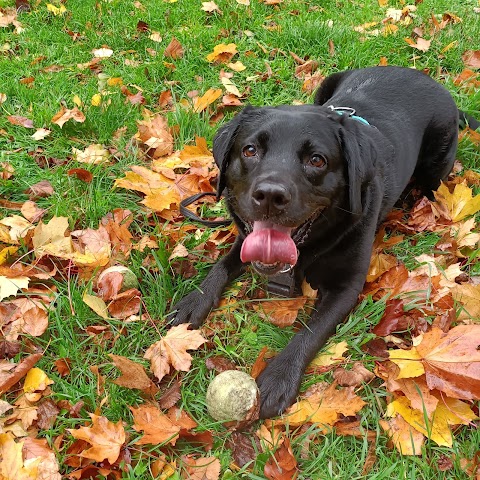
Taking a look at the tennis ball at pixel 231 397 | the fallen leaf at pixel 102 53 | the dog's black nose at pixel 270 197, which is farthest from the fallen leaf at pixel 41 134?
the tennis ball at pixel 231 397

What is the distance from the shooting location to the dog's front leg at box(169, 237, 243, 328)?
2461 millimetres

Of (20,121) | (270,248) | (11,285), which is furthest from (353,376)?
(20,121)

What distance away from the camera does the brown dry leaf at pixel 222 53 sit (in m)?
4.31

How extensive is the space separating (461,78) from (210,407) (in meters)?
3.35

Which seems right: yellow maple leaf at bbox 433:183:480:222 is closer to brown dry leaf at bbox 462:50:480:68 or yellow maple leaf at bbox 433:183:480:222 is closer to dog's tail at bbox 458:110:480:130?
dog's tail at bbox 458:110:480:130

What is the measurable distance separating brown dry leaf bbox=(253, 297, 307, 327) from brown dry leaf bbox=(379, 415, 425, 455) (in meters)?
0.65

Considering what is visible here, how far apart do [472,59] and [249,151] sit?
114 inches

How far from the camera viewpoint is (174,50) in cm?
438

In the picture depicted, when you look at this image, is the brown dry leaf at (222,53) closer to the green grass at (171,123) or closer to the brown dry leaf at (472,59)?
the green grass at (171,123)

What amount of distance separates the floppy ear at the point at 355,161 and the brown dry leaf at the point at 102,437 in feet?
4.27

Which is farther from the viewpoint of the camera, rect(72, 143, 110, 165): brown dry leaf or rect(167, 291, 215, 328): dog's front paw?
rect(72, 143, 110, 165): brown dry leaf

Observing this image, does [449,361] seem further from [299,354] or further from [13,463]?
[13,463]

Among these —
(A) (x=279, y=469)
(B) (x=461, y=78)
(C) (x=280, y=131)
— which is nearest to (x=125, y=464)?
(A) (x=279, y=469)

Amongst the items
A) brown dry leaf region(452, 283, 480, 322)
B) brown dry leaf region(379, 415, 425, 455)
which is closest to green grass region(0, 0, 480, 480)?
brown dry leaf region(379, 415, 425, 455)
